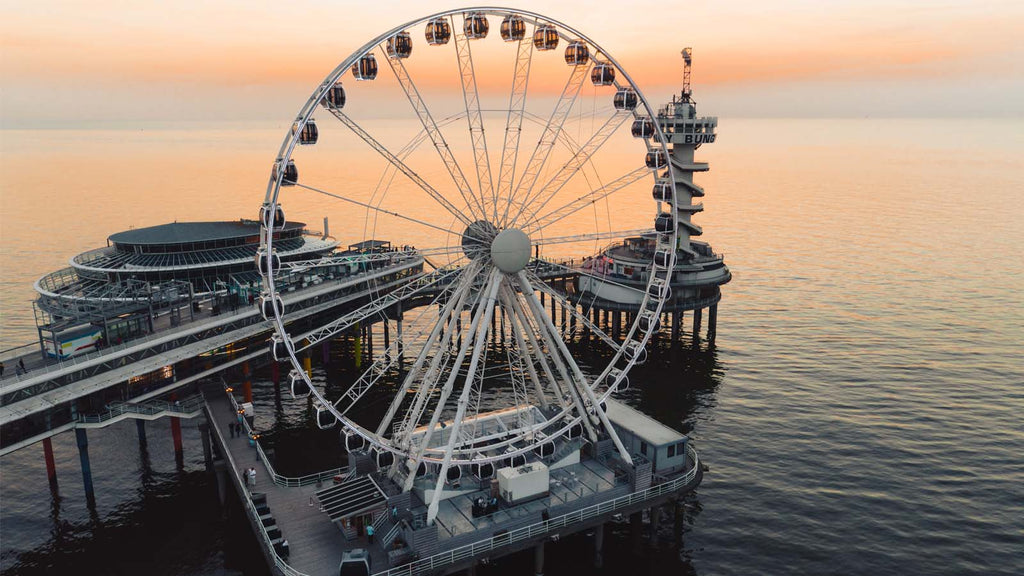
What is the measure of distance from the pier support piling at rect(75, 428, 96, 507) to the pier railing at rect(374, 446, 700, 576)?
27667 millimetres

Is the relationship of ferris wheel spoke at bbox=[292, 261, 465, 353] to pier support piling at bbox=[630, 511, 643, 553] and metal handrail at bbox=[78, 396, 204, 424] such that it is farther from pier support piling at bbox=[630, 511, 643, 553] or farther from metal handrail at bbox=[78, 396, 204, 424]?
pier support piling at bbox=[630, 511, 643, 553]

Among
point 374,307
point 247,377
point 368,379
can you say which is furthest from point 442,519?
point 368,379

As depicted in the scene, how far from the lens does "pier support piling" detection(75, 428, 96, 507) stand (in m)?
52.4

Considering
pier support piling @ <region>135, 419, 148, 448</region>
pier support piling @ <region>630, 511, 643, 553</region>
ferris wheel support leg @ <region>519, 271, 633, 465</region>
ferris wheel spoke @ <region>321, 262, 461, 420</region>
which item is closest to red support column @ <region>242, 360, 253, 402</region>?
ferris wheel spoke @ <region>321, 262, 461, 420</region>

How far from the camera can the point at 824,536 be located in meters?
51.0

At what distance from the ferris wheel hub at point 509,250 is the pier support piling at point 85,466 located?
3371 centimetres

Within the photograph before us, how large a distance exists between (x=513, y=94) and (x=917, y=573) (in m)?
42.1

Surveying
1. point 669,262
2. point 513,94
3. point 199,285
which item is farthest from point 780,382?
point 199,285

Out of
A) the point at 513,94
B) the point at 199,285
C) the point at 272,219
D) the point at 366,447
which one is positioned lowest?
the point at 366,447

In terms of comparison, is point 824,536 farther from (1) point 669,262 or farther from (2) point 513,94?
(2) point 513,94

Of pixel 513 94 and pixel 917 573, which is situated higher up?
pixel 513 94

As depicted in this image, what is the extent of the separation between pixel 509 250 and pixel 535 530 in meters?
17.9

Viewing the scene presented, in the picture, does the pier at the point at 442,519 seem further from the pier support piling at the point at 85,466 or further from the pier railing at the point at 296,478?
the pier support piling at the point at 85,466

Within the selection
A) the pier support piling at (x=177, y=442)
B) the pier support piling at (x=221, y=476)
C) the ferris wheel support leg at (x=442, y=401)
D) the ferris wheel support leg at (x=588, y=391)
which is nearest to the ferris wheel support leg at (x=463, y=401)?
the ferris wheel support leg at (x=442, y=401)
